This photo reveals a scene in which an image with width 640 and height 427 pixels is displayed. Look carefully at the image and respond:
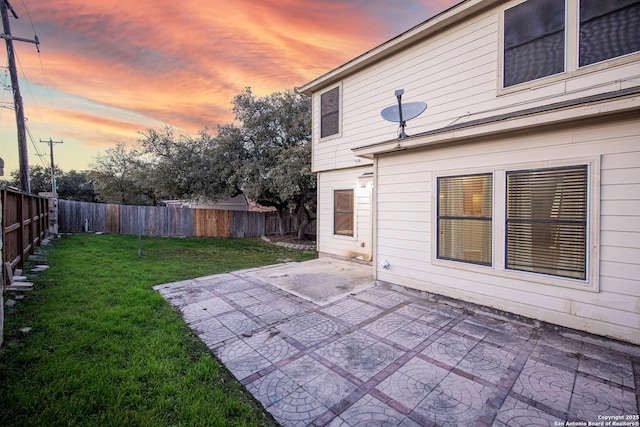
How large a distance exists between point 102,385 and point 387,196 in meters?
4.56

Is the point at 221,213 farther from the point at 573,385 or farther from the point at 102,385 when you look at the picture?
the point at 573,385

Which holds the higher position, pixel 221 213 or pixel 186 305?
pixel 221 213

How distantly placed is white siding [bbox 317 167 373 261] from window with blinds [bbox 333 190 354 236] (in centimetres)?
11

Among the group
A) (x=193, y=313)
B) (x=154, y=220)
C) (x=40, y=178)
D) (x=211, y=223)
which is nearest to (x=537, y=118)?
(x=193, y=313)

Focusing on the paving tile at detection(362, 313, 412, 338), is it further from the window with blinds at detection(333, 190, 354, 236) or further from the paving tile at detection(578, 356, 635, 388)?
the window with blinds at detection(333, 190, 354, 236)

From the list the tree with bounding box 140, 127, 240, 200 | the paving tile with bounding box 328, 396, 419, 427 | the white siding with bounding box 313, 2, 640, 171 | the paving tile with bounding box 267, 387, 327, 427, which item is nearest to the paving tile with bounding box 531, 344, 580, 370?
the paving tile with bounding box 328, 396, 419, 427

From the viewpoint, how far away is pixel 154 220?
13.2 meters

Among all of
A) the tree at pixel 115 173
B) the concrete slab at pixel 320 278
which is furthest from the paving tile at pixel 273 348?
the tree at pixel 115 173

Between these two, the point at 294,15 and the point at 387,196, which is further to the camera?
the point at 294,15

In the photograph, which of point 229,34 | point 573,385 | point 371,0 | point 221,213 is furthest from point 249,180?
point 573,385

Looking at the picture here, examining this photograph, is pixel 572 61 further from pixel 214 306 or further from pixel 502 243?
pixel 214 306

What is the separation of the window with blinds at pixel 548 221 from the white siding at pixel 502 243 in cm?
13

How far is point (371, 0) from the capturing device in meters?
6.81

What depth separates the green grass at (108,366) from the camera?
1.90 m
